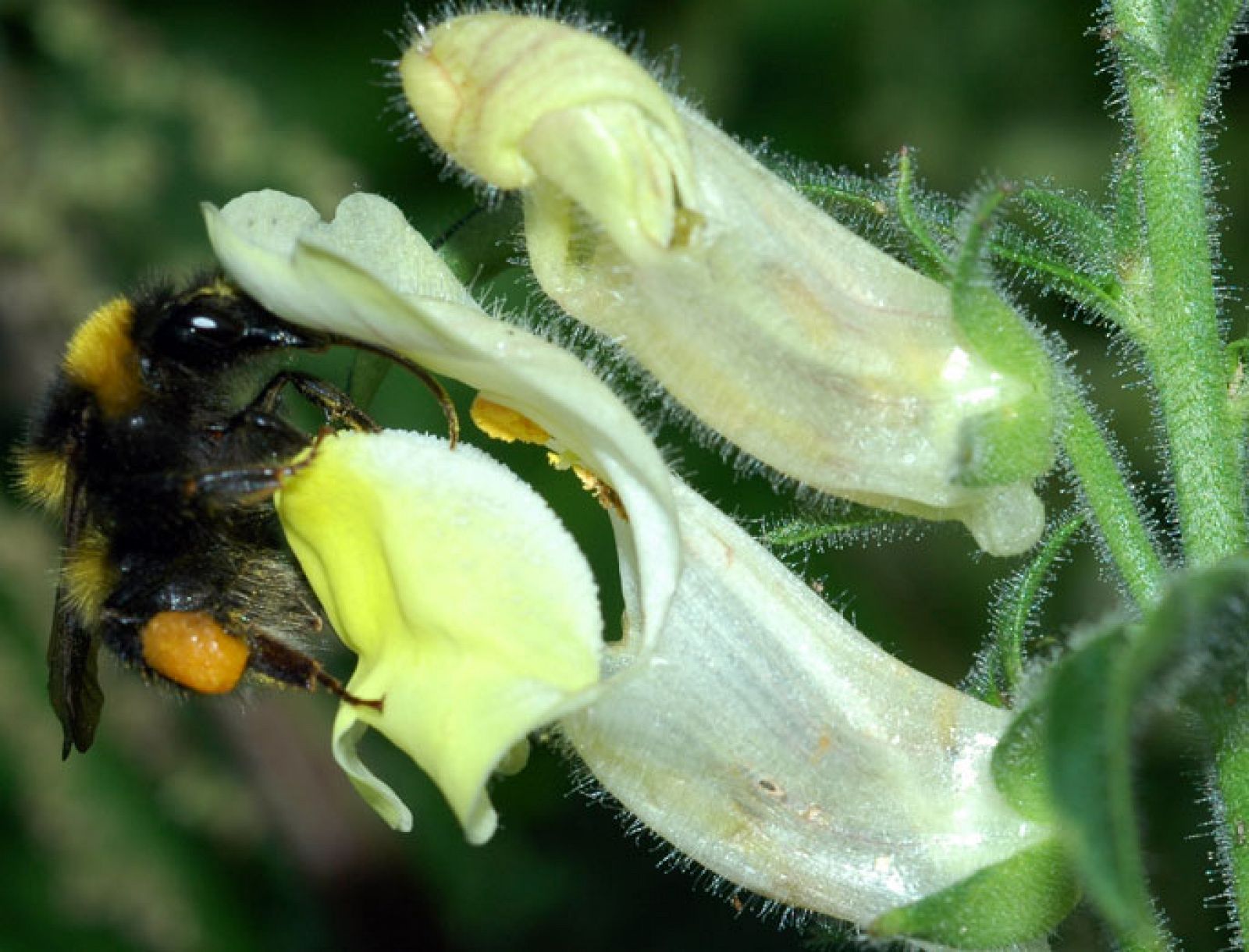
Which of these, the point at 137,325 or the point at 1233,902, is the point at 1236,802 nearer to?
the point at 1233,902

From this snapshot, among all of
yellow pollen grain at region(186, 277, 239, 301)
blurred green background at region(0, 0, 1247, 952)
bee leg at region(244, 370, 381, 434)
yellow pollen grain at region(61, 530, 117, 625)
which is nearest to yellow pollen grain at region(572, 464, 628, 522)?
bee leg at region(244, 370, 381, 434)

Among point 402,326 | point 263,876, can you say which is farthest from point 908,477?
point 263,876

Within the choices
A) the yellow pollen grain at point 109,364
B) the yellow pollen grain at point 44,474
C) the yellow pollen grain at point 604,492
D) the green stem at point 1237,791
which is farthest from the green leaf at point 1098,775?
the yellow pollen grain at point 44,474

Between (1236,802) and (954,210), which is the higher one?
(954,210)

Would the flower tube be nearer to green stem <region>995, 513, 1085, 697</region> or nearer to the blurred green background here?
green stem <region>995, 513, 1085, 697</region>

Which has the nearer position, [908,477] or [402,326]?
[402,326]

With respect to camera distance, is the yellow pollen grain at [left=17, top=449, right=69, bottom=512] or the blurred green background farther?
the blurred green background
